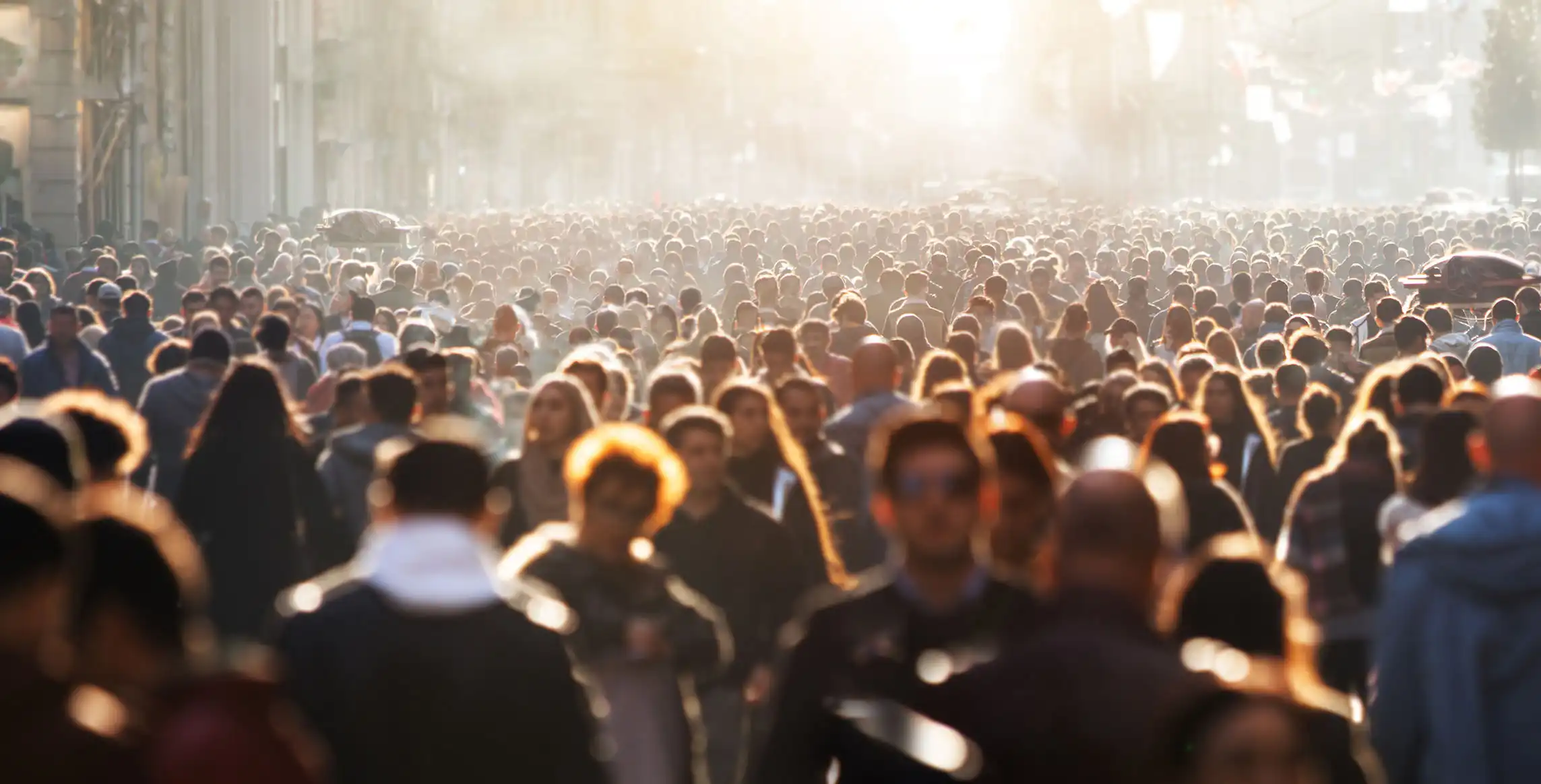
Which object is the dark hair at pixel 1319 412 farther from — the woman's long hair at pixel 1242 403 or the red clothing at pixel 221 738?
the red clothing at pixel 221 738

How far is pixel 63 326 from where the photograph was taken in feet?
49.0

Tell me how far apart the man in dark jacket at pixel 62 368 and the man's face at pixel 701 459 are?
7.49m

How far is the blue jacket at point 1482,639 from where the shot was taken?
6480 mm

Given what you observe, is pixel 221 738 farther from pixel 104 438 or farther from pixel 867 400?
pixel 867 400

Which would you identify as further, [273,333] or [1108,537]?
[273,333]

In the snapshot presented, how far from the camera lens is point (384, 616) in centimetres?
534

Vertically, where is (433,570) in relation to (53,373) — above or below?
above

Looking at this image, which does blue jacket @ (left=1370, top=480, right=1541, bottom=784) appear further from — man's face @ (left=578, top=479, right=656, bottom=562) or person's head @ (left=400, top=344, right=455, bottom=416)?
person's head @ (left=400, top=344, right=455, bottom=416)

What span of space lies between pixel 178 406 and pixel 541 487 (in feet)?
11.5

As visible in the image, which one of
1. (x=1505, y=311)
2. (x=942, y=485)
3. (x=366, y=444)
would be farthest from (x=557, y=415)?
(x=1505, y=311)

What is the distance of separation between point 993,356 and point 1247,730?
39.4ft

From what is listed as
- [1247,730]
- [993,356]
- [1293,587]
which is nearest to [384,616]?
[1293,587]

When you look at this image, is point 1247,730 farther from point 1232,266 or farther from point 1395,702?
point 1232,266

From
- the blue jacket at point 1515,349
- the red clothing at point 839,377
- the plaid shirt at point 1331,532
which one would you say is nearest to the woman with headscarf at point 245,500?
the plaid shirt at point 1331,532
